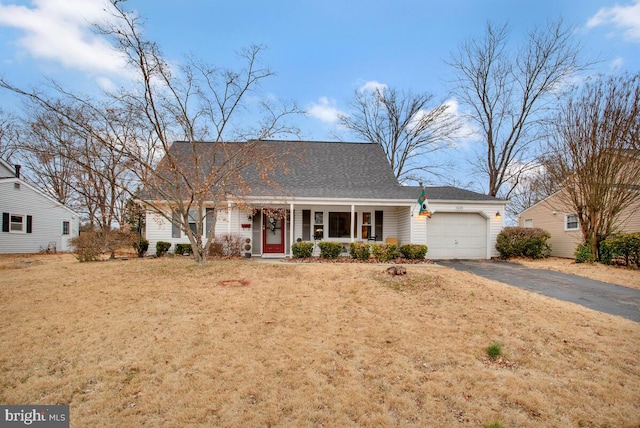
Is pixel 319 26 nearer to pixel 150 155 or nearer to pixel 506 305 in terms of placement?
pixel 150 155

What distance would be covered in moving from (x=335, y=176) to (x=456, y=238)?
6380 mm

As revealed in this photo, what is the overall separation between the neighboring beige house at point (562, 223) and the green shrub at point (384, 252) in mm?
8354

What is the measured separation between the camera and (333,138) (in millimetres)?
28734

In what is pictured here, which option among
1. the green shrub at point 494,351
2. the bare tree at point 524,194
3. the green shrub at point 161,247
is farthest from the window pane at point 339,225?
the bare tree at point 524,194

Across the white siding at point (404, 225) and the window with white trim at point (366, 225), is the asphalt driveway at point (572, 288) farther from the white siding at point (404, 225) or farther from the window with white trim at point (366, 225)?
the window with white trim at point (366, 225)

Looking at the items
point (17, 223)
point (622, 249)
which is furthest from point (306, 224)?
point (17, 223)

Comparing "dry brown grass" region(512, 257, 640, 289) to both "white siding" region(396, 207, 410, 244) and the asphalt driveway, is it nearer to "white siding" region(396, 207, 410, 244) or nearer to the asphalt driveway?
the asphalt driveway

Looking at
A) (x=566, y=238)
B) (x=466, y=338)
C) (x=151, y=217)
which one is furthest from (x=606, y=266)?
(x=151, y=217)

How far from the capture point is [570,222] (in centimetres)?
1627

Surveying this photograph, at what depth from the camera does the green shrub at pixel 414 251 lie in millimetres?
12844

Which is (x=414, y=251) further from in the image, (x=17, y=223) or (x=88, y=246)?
(x=17, y=223)

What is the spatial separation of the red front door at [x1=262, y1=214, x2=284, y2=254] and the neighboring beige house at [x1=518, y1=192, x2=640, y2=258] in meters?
12.6

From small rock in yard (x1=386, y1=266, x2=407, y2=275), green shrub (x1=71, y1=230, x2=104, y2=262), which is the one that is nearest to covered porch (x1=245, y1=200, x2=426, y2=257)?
small rock in yard (x1=386, y1=266, x2=407, y2=275)

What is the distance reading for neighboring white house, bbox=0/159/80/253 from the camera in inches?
686
